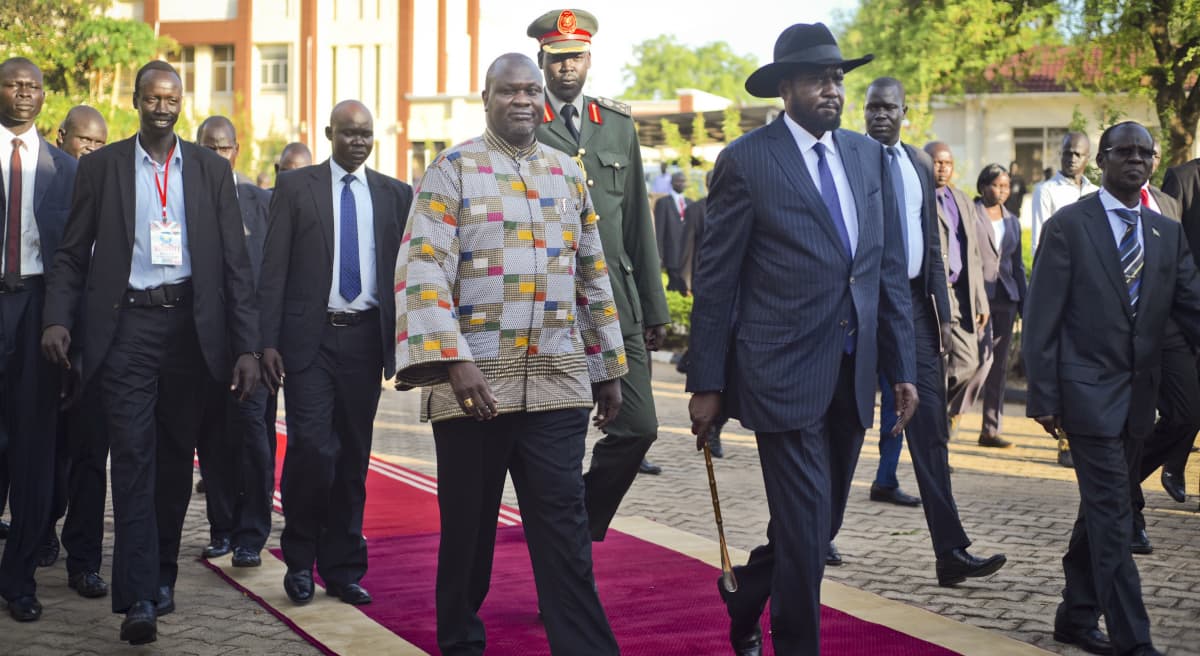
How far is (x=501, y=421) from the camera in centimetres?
528

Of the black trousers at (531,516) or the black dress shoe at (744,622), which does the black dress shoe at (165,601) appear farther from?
the black dress shoe at (744,622)

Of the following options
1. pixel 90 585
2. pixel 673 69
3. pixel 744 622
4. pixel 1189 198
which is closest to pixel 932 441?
pixel 744 622

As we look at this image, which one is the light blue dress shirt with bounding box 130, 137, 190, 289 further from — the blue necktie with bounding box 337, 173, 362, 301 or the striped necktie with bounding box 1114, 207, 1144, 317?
the striped necktie with bounding box 1114, 207, 1144, 317

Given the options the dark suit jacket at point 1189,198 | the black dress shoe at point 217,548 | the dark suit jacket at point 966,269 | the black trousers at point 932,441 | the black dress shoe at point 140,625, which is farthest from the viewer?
the dark suit jacket at point 966,269

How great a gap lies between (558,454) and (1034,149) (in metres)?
39.6

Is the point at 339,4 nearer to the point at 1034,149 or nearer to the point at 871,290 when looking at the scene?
the point at 1034,149

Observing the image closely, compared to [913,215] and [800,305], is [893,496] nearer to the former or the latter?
[913,215]

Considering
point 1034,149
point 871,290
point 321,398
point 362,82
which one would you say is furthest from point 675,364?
point 362,82

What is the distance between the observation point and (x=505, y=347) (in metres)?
5.20

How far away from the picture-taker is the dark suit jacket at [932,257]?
7.68 metres

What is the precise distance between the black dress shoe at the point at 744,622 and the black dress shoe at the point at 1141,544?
310 cm

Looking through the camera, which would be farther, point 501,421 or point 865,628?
point 865,628

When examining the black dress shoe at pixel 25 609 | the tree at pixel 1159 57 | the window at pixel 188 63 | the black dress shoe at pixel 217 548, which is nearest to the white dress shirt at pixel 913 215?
the black dress shoe at pixel 217 548

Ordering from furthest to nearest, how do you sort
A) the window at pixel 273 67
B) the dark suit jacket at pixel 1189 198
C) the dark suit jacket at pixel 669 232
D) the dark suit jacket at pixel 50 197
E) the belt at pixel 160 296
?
the window at pixel 273 67, the dark suit jacket at pixel 669 232, the dark suit jacket at pixel 1189 198, the dark suit jacket at pixel 50 197, the belt at pixel 160 296
